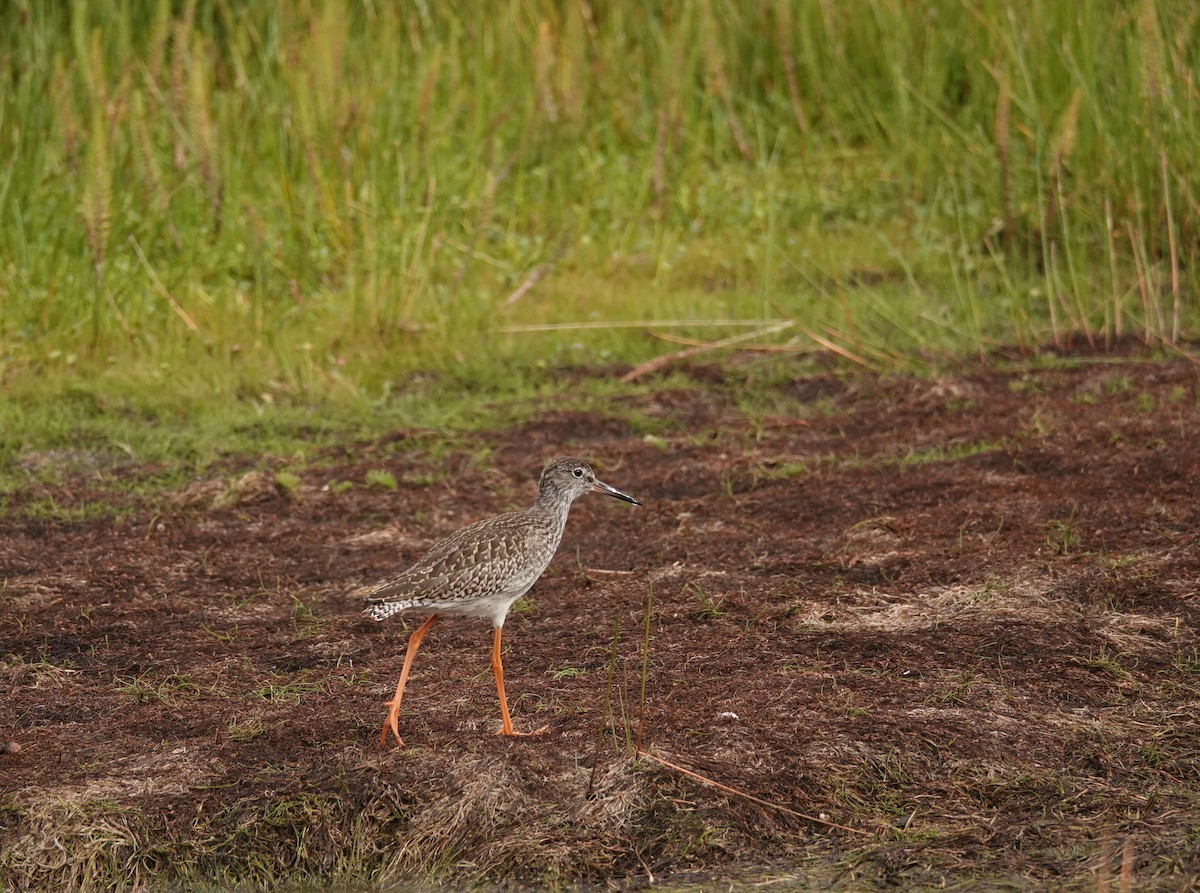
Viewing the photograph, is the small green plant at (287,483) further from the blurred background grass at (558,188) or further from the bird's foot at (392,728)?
the bird's foot at (392,728)

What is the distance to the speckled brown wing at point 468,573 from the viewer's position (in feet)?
19.0

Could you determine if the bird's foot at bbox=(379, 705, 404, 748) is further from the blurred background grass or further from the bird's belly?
the blurred background grass

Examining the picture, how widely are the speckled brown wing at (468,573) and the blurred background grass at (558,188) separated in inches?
146

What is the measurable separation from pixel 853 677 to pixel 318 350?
518 cm

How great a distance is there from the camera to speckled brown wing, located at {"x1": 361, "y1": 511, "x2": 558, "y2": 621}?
5.80 meters

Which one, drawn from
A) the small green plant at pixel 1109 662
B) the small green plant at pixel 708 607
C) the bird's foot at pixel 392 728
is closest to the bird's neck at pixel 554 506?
the small green plant at pixel 708 607

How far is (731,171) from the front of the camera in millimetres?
12992

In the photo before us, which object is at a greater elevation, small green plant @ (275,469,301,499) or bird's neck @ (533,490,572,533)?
bird's neck @ (533,490,572,533)

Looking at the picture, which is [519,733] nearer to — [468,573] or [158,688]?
[468,573]

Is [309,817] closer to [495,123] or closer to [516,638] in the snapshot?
[516,638]

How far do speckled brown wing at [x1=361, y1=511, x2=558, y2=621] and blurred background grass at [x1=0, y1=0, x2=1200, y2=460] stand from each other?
371 centimetres

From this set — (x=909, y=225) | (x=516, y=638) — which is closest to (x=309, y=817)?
(x=516, y=638)

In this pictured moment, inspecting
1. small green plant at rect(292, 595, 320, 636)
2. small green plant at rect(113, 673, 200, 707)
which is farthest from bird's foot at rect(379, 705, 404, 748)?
small green plant at rect(292, 595, 320, 636)

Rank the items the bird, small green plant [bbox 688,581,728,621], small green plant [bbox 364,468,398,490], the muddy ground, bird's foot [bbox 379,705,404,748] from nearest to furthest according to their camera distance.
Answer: the muddy ground → bird's foot [bbox 379,705,404,748] → the bird → small green plant [bbox 688,581,728,621] → small green plant [bbox 364,468,398,490]
